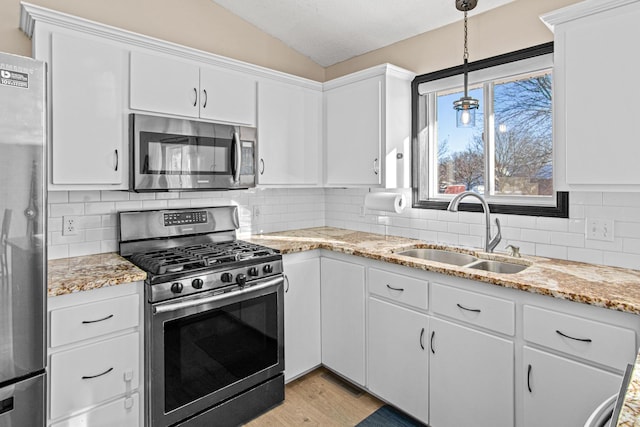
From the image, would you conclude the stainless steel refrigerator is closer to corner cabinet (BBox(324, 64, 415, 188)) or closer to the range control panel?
the range control panel

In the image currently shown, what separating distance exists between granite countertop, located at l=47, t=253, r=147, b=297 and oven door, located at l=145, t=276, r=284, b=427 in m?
0.21

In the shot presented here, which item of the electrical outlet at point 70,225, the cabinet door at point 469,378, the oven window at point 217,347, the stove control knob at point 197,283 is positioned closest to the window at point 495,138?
the cabinet door at point 469,378

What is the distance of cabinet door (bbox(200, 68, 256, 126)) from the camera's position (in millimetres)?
2449

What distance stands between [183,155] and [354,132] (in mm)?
1252

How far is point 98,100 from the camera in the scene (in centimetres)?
205

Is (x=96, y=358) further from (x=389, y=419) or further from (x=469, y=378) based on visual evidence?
(x=469, y=378)

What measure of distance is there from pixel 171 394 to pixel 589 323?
1884mm

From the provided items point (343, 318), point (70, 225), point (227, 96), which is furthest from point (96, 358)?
point (227, 96)

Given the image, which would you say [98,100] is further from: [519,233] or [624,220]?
[624,220]

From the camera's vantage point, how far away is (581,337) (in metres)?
1.53

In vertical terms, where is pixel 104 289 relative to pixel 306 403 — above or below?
above

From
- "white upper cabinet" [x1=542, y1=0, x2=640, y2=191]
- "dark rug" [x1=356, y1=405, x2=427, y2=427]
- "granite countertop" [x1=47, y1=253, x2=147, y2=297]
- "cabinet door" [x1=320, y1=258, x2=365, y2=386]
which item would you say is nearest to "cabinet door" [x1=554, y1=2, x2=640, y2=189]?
"white upper cabinet" [x1=542, y1=0, x2=640, y2=191]

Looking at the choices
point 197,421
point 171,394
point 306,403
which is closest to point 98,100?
point 171,394

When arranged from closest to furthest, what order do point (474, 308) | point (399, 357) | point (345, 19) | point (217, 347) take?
1. point (474, 308)
2. point (217, 347)
3. point (399, 357)
4. point (345, 19)
